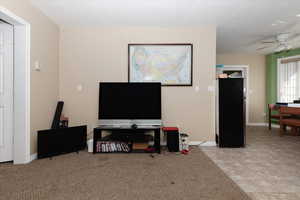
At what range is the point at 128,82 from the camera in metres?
3.44

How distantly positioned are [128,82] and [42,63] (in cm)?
139

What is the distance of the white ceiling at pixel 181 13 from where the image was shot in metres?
2.67

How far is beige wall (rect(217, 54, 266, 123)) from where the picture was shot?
6.02 metres

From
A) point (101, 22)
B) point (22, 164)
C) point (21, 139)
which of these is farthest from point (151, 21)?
point (22, 164)

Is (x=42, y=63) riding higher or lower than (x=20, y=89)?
higher

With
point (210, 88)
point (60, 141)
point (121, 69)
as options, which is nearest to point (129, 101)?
point (121, 69)

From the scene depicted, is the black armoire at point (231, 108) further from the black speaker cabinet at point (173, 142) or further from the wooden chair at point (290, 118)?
the wooden chair at point (290, 118)

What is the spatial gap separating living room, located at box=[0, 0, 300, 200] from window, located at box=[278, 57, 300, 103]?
1374 mm

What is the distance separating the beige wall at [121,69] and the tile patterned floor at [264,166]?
72cm

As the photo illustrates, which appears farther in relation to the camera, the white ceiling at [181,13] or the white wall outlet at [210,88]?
the white wall outlet at [210,88]

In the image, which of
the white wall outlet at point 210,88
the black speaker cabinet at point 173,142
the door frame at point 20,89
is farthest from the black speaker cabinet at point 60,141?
the white wall outlet at point 210,88

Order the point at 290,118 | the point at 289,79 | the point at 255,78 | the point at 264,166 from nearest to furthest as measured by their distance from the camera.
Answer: the point at 264,166 < the point at 290,118 < the point at 289,79 < the point at 255,78

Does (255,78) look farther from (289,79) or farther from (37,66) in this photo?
(37,66)

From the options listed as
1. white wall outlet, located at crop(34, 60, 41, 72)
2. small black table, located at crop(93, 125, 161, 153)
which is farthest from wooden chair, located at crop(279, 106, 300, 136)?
white wall outlet, located at crop(34, 60, 41, 72)
